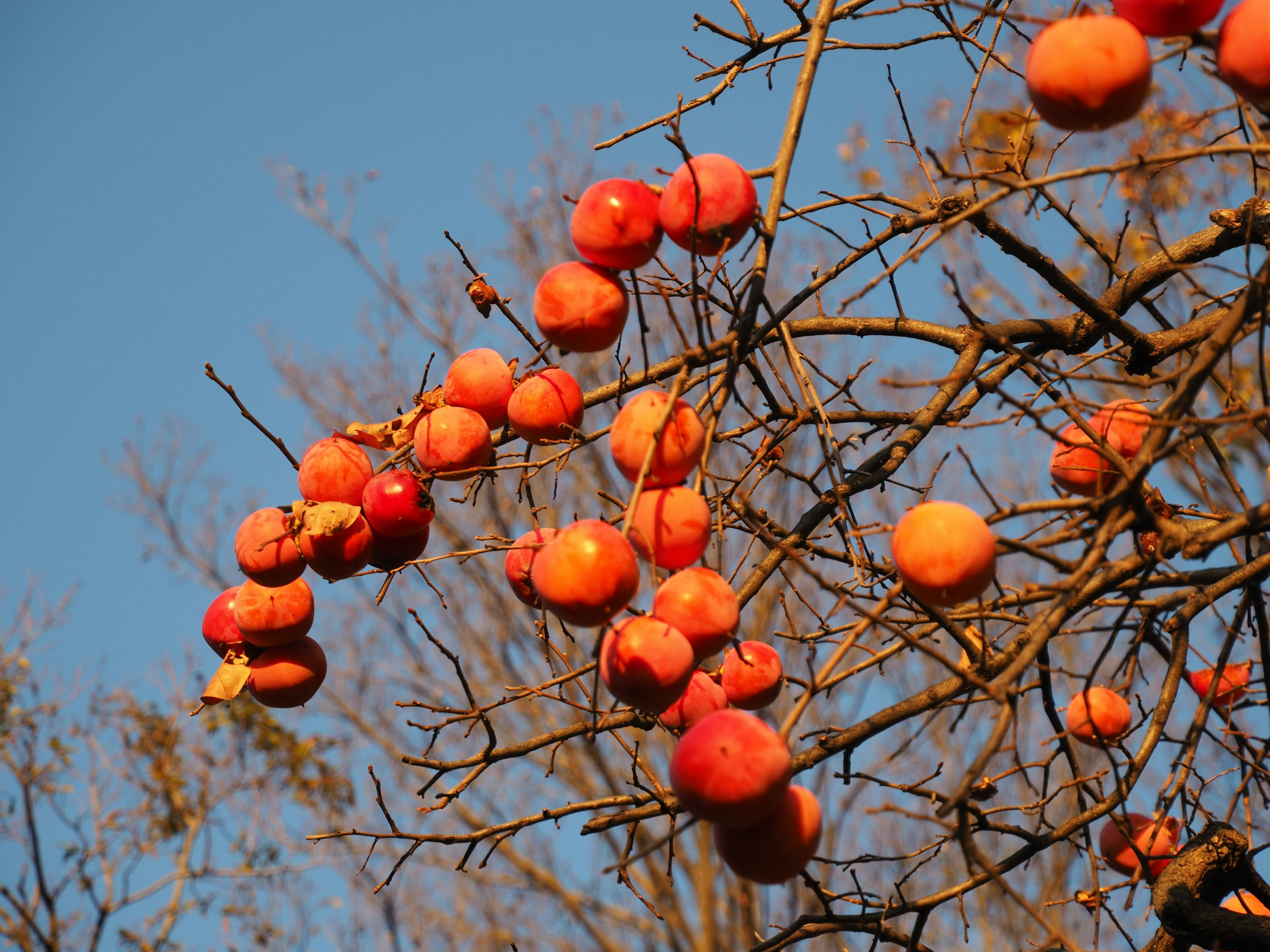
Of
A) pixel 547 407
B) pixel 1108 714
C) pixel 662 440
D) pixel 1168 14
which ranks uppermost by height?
pixel 547 407

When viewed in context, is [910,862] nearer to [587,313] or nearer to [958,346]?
[958,346]

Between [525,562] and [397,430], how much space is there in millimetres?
327

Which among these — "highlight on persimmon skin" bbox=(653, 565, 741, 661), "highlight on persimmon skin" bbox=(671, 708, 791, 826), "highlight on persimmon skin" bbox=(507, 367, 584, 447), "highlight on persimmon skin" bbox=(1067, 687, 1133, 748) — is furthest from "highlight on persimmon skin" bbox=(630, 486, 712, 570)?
"highlight on persimmon skin" bbox=(1067, 687, 1133, 748)

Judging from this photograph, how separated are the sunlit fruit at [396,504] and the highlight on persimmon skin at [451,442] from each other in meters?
0.05

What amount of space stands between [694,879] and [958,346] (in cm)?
677

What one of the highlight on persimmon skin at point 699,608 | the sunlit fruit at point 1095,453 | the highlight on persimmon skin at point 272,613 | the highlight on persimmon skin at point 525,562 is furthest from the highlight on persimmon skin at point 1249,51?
the highlight on persimmon skin at point 272,613

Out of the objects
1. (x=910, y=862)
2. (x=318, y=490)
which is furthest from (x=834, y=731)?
(x=910, y=862)

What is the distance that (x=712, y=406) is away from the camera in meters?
1.10

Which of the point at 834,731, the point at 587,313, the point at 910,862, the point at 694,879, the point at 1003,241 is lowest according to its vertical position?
the point at 834,731

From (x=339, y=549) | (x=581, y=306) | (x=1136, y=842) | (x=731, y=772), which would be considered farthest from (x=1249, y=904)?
(x=339, y=549)

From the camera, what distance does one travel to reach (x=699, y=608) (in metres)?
1.08

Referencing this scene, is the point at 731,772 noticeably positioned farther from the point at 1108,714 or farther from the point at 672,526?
the point at 1108,714

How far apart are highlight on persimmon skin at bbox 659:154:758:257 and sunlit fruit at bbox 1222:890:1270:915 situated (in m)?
1.43

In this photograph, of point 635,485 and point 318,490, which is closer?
point 635,485
